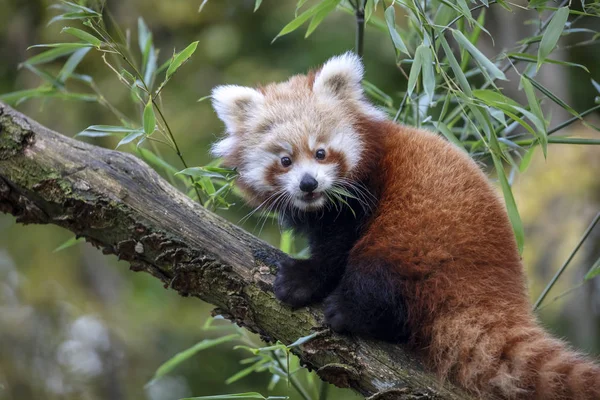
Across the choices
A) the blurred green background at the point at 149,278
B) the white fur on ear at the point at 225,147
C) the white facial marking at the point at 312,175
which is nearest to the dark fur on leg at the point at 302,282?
the white facial marking at the point at 312,175

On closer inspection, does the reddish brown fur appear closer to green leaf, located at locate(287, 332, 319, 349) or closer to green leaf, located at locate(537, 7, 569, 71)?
green leaf, located at locate(287, 332, 319, 349)

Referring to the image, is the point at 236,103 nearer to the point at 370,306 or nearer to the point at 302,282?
the point at 302,282

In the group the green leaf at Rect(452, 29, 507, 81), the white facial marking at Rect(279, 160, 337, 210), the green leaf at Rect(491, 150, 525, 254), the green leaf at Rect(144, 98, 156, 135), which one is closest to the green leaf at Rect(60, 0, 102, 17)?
the green leaf at Rect(144, 98, 156, 135)

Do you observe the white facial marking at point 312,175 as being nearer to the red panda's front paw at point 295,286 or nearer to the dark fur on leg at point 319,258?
the dark fur on leg at point 319,258

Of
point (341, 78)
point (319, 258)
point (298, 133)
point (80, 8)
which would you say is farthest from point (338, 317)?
point (80, 8)

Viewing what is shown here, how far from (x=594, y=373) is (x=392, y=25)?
126cm

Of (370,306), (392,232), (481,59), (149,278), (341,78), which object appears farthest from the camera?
(149,278)

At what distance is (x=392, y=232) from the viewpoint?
256 centimetres

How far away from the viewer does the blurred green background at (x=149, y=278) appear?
5078mm

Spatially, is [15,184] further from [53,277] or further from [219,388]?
[219,388]

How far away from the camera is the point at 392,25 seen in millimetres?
2225

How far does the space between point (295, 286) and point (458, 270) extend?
0.59m

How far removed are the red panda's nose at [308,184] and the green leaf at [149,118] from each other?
611 millimetres

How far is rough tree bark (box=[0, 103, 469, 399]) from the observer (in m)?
2.40
